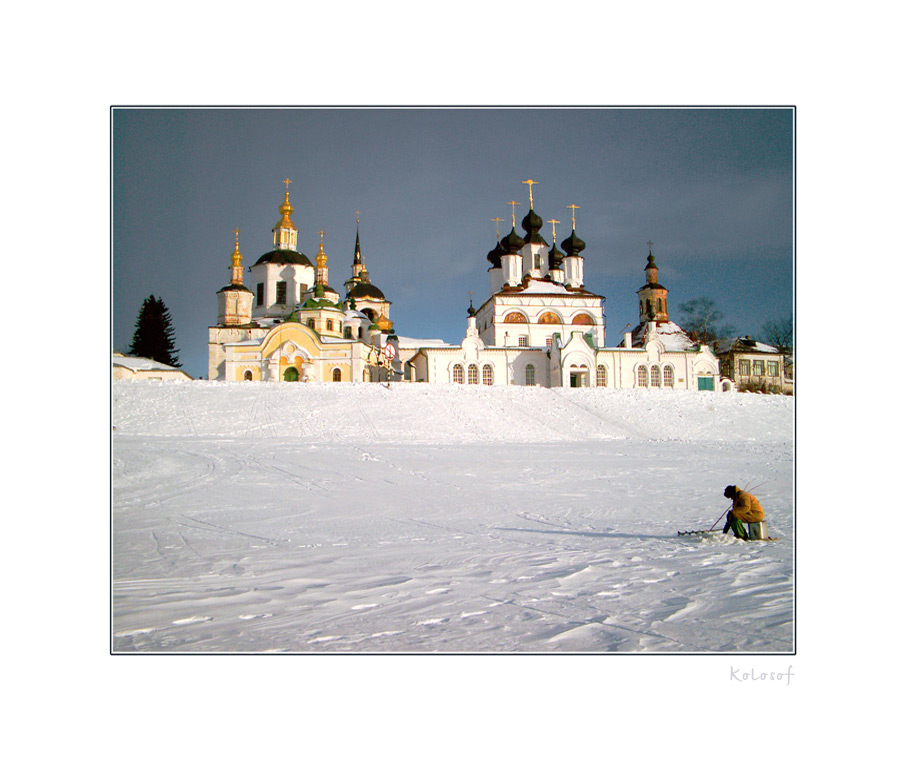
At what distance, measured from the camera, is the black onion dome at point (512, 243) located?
3991 cm

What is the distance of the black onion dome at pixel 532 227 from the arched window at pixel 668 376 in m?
13.6

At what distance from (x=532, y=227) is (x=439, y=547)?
3764cm

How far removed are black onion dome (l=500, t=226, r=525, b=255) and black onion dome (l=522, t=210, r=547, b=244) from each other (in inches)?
62.5

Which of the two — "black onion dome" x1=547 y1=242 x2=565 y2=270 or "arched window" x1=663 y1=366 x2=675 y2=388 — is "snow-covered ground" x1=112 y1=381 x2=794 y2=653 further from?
"black onion dome" x1=547 y1=242 x2=565 y2=270

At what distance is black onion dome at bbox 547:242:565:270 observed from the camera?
44344 millimetres

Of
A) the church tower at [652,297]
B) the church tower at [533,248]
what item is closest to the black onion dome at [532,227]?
the church tower at [533,248]

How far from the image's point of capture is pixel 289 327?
31.5 metres

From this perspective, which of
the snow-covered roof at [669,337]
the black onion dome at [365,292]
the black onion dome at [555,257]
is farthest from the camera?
the black onion dome at [365,292]

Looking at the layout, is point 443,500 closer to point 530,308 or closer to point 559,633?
point 559,633

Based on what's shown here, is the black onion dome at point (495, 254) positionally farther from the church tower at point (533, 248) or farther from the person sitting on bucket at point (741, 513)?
the person sitting on bucket at point (741, 513)

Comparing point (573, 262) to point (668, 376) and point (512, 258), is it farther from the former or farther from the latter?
point (668, 376)

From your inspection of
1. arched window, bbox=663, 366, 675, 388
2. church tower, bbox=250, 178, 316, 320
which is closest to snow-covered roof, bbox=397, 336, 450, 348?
church tower, bbox=250, 178, 316, 320

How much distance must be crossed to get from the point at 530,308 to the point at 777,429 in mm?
18757

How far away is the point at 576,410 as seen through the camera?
21.8 meters
